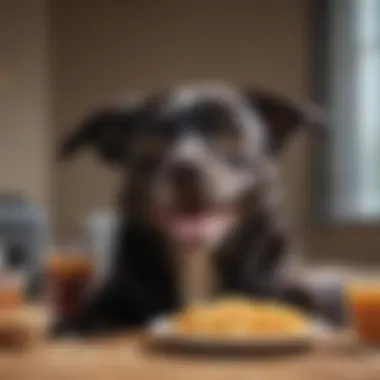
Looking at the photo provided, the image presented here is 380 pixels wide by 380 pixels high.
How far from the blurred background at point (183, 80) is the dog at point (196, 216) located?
4cm

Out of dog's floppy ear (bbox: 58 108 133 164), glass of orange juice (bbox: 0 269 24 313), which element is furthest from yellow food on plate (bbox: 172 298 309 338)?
dog's floppy ear (bbox: 58 108 133 164)

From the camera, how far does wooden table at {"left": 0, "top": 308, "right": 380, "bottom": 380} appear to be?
22.2 inches

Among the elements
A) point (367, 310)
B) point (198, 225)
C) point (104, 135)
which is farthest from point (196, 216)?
point (367, 310)

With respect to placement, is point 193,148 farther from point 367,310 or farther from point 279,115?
point 367,310

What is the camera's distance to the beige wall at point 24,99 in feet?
2.85

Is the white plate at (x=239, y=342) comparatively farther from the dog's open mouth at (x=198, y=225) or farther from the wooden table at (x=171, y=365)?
the dog's open mouth at (x=198, y=225)

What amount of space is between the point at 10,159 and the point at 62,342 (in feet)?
0.68

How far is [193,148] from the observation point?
33.9 inches

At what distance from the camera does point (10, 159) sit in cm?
87

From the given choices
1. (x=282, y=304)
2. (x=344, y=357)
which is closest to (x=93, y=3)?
(x=282, y=304)

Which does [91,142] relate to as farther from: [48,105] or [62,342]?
A: [62,342]

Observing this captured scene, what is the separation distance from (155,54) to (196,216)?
157 millimetres

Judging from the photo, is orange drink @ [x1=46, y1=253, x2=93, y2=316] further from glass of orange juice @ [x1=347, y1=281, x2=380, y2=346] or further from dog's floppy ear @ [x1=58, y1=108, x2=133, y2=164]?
glass of orange juice @ [x1=347, y1=281, x2=380, y2=346]

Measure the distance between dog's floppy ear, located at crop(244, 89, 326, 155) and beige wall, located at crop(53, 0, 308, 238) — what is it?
3 cm
